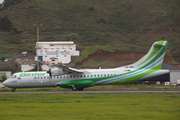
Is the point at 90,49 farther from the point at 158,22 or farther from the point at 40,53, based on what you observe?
the point at 158,22

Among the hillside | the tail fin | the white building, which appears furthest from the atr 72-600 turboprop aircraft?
the hillside

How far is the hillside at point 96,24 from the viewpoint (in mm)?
91438

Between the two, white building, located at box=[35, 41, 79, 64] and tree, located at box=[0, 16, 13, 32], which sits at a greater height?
tree, located at box=[0, 16, 13, 32]

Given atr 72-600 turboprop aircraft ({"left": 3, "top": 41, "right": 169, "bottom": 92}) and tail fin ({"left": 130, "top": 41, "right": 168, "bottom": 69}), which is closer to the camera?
atr 72-600 turboprop aircraft ({"left": 3, "top": 41, "right": 169, "bottom": 92})

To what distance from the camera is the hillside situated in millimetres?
91438

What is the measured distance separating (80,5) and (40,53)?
72.8m

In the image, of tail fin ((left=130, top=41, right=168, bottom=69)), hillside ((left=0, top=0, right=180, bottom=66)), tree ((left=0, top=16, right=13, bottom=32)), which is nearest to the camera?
tail fin ((left=130, top=41, right=168, bottom=69))

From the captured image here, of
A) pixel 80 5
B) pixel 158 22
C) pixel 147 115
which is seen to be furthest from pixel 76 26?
pixel 147 115

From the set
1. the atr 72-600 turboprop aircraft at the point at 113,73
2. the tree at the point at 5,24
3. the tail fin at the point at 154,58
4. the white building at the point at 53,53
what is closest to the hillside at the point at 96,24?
the white building at the point at 53,53

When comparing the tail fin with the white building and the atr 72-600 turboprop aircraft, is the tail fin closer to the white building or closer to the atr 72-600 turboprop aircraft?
the atr 72-600 turboprop aircraft

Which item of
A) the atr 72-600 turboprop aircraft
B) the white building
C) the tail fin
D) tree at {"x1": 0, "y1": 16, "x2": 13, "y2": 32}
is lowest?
the atr 72-600 turboprop aircraft

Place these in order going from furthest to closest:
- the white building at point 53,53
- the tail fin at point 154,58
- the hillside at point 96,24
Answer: the hillside at point 96,24, the white building at point 53,53, the tail fin at point 154,58

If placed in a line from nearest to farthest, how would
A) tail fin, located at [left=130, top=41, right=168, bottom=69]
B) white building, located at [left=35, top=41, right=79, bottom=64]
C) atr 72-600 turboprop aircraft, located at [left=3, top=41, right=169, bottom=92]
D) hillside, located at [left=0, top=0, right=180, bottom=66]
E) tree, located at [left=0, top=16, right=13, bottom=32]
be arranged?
atr 72-600 turboprop aircraft, located at [left=3, top=41, right=169, bottom=92]
tail fin, located at [left=130, top=41, right=168, bottom=69]
white building, located at [left=35, top=41, right=79, bottom=64]
hillside, located at [left=0, top=0, right=180, bottom=66]
tree, located at [left=0, top=16, right=13, bottom=32]

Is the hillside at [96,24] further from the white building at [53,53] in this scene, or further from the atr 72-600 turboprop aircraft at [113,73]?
the atr 72-600 turboprop aircraft at [113,73]
